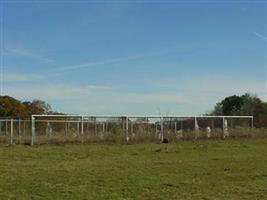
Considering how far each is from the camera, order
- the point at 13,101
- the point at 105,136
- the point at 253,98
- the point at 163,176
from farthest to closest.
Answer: the point at 253,98, the point at 13,101, the point at 105,136, the point at 163,176

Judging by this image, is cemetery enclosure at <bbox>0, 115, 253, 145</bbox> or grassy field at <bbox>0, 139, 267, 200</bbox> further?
cemetery enclosure at <bbox>0, 115, 253, 145</bbox>

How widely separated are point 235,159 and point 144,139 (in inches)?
679

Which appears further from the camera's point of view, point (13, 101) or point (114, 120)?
point (13, 101)

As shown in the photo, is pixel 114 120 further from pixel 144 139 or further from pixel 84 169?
pixel 84 169

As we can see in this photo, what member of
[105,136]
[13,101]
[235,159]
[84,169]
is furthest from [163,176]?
[13,101]

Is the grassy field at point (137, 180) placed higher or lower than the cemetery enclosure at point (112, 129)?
lower

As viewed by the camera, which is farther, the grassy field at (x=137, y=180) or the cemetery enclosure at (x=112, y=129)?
the cemetery enclosure at (x=112, y=129)

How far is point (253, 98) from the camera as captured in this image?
8162 centimetres

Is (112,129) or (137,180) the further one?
(112,129)

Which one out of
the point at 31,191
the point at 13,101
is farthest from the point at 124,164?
the point at 13,101

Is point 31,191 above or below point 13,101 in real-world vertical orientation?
below

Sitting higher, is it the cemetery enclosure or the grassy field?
the cemetery enclosure

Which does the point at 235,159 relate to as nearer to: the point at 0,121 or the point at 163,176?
the point at 163,176

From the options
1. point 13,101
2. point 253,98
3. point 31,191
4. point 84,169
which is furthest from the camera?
point 253,98
